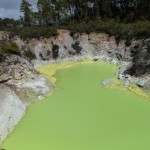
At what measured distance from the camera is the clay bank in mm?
31070

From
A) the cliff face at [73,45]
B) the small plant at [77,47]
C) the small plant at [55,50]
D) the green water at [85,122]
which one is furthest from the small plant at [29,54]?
the green water at [85,122]

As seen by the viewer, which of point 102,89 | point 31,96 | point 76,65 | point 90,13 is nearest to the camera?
point 31,96

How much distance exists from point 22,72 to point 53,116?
11.9 metres

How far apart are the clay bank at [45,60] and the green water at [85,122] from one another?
5.17 ft

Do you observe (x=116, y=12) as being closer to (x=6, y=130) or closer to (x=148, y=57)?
(x=148, y=57)

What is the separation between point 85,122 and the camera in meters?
26.8

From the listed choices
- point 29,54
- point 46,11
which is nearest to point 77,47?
point 29,54

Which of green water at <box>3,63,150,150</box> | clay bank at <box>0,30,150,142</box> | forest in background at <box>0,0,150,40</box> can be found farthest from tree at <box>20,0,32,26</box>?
green water at <box>3,63,150,150</box>

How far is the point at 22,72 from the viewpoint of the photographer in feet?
127

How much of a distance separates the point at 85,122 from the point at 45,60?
3271cm

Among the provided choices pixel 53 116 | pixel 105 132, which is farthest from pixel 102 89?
pixel 105 132

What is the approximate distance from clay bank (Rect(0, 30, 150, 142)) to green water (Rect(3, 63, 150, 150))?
1576 millimetres

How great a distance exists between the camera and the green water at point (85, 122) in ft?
74.9

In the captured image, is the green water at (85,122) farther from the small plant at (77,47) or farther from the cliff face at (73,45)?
the small plant at (77,47)
